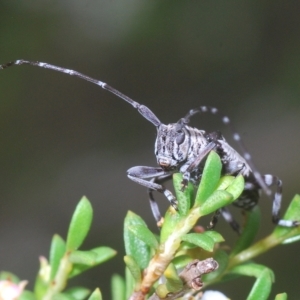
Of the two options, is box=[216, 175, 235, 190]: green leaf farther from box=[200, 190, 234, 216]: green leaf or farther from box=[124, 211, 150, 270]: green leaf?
box=[124, 211, 150, 270]: green leaf

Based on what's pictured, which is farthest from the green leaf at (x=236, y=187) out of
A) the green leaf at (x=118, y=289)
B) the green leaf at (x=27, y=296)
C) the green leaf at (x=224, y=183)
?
the green leaf at (x=27, y=296)

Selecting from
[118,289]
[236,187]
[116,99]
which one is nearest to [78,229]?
[118,289]

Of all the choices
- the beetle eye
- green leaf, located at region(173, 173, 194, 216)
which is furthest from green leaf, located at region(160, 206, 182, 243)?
the beetle eye

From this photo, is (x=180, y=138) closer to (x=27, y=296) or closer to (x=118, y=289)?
(x=118, y=289)

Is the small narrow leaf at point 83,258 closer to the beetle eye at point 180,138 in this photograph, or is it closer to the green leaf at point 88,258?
the green leaf at point 88,258

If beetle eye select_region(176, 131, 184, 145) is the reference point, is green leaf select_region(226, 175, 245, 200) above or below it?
below

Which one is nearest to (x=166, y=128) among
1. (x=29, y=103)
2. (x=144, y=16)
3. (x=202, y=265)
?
(x=202, y=265)

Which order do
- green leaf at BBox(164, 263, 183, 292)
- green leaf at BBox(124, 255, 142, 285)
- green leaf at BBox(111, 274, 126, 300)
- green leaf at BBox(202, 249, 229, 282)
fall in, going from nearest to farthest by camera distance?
green leaf at BBox(164, 263, 183, 292) < green leaf at BBox(124, 255, 142, 285) < green leaf at BBox(202, 249, 229, 282) < green leaf at BBox(111, 274, 126, 300)
